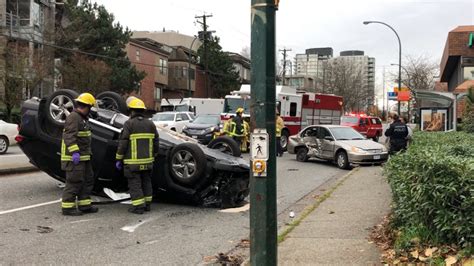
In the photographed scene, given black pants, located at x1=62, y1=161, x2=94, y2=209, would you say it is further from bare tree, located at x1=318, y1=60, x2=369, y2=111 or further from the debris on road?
bare tree, located at x1=318, y1=60, x2=369, y2=111

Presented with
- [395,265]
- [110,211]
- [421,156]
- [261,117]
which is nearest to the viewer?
[261,117]

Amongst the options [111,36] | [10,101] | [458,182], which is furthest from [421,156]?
[111,36]

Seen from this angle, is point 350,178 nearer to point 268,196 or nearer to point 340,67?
point 268,196

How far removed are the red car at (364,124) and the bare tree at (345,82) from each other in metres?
48.8

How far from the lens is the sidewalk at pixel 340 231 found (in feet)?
17.1

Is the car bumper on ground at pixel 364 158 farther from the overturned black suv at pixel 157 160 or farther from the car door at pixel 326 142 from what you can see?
the overturned black suv at pixel 157 160

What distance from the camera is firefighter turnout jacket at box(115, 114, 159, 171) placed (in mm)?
7672

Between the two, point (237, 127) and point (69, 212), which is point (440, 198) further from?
point (237, 127)

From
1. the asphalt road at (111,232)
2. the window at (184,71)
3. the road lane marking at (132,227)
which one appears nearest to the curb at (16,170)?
the asphalt road at (111,232)

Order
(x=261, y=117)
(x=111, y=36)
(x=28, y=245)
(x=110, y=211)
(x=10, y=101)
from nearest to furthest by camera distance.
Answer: (x=261, y=117), (x=28, y=245), (x=110, y=211), (x=10, y=101), (x=111, y=36)

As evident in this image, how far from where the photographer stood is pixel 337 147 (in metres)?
15.6

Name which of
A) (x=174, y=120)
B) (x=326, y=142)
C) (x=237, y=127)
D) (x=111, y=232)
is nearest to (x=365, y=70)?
(x=174, y=120)

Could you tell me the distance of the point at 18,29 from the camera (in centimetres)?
3228

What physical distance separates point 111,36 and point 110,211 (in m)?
34.0
